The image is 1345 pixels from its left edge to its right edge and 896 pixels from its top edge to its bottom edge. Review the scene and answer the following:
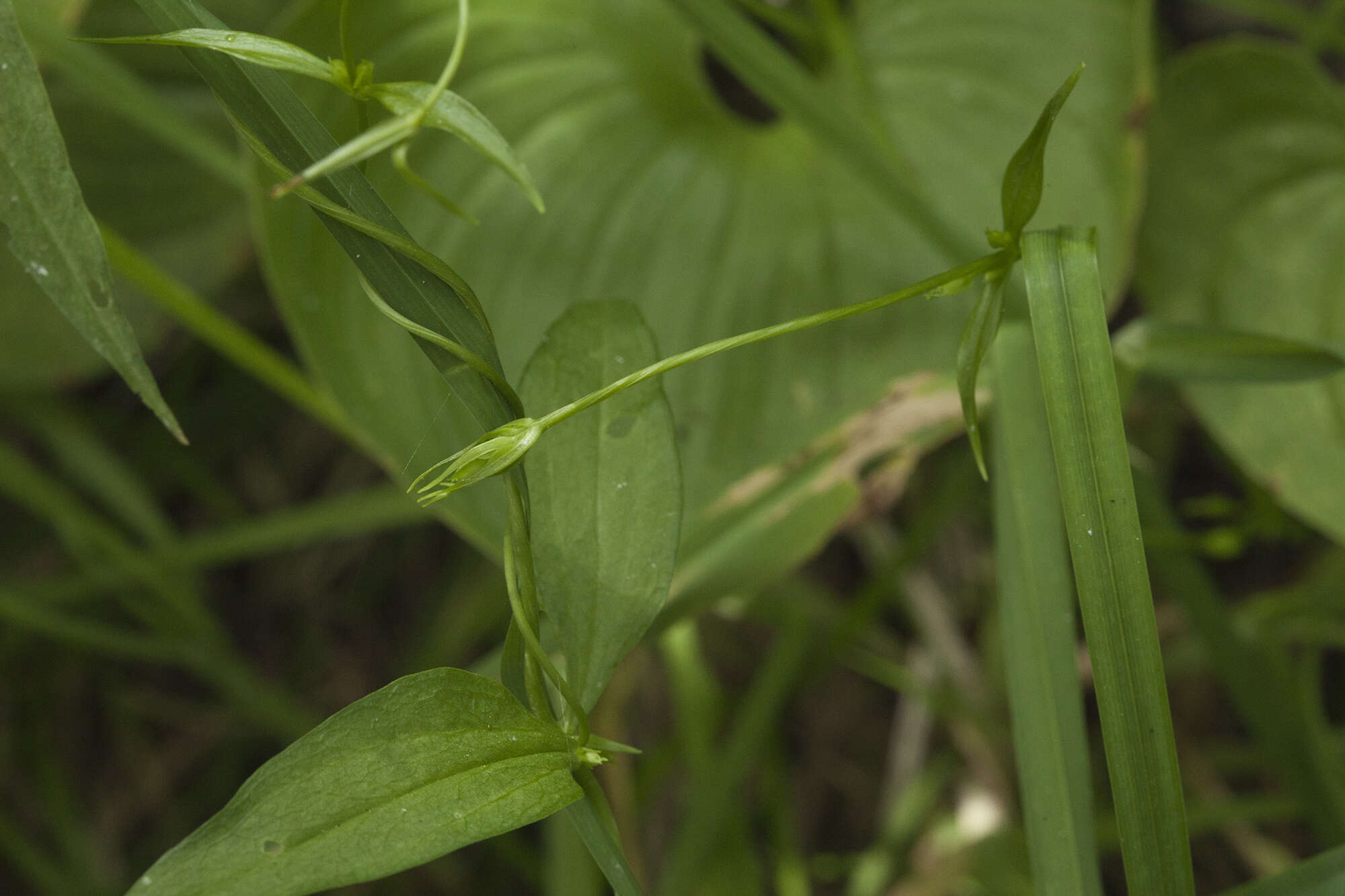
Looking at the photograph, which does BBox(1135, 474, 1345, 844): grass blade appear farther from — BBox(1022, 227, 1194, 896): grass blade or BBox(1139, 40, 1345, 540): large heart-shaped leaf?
BBox(1022, 227, 1194, 896): grass blade

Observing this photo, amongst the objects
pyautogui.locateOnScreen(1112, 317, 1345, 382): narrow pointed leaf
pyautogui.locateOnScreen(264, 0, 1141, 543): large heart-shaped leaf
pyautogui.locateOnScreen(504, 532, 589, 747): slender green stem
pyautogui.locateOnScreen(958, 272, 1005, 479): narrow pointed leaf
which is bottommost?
pyautogui.locateOnScreen(504, 532, 589, 747): slender green stem

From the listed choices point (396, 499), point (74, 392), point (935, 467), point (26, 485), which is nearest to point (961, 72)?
point (935, 467)

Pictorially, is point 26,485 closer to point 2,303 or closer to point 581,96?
point 2,303

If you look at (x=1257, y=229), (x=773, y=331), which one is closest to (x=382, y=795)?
(x=773, y=331)

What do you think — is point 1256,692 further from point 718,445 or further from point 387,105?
point 387,105

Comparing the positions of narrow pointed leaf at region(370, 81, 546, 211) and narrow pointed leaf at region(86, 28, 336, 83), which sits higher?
narrow pointed leaf at region(86, 28, 336, 83)

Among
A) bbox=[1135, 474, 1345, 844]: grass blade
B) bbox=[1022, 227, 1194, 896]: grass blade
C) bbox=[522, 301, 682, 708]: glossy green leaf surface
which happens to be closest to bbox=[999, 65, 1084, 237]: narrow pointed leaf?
bbox=[1022, 227, 1194, 896]: grass blade
